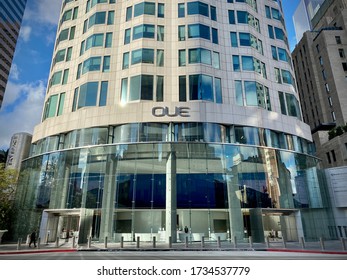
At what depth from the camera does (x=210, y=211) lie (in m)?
17.7

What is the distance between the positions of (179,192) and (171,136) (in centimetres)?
440

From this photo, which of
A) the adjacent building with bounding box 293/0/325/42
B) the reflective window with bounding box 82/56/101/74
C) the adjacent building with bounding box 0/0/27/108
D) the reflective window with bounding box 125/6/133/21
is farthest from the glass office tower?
the adjacent building with bounding box 293/0/325/42

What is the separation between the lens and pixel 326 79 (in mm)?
54125

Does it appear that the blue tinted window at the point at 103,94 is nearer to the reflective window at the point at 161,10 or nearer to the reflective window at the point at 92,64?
the reflective window at the point at 92,64

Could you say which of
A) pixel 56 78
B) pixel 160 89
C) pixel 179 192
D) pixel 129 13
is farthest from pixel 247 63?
pixel 56 78

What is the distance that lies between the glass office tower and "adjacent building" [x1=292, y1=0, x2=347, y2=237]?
16.7m

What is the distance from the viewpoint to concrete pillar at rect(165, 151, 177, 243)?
17.2 meters

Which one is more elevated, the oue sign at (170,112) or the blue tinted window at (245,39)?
the blue tinted window at (245,39)

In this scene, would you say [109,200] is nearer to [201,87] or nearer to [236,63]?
[201,87]

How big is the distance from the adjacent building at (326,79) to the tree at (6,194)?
38186 millimetres

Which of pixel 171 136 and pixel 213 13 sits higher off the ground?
pixel 213 13

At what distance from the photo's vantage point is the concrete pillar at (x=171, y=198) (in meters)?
17.2

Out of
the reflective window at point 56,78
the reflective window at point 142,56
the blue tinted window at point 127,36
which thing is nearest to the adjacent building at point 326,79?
the reflective window at point 142,56
